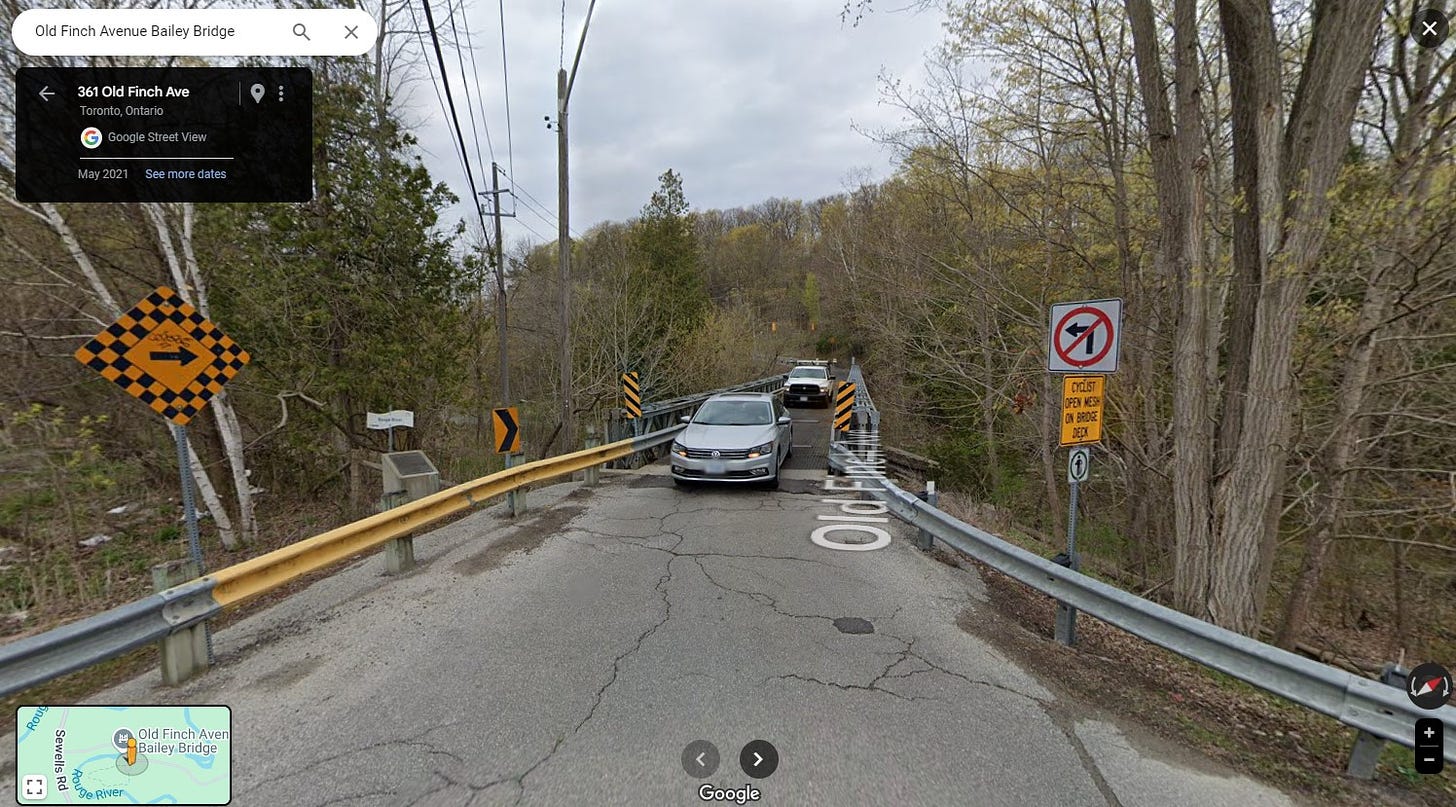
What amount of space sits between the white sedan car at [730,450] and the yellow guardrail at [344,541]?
2.34m

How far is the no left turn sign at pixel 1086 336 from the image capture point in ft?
14.3

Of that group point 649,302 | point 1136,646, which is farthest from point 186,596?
point 649,302

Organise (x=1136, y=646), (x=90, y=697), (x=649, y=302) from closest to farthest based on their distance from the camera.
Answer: (x=90, y=697) < (x=1136, y=646) < (x=649, y=302)

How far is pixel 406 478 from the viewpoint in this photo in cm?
520

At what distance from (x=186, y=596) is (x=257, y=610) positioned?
1.50 meters

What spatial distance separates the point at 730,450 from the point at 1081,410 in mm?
5078

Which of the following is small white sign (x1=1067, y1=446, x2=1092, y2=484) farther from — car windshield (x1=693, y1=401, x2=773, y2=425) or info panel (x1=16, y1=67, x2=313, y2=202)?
info panel (x1=16, y1=67, x2=313, y2=202)

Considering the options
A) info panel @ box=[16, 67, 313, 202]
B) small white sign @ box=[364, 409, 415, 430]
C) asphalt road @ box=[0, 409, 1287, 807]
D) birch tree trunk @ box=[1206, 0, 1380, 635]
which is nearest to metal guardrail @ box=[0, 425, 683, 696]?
asphalt road @ box=[0, 409, 1287, 807]

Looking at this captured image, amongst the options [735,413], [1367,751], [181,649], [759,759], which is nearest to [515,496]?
[181,649]

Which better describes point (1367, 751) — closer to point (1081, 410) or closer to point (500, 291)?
point (1081, 410)

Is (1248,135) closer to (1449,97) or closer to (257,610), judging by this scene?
(1449,97)

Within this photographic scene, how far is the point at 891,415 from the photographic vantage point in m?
21.4

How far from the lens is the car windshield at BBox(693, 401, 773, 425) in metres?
9.96

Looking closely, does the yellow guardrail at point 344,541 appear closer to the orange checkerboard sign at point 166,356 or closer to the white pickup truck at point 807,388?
the orange checkerboard sign at point 166,356
